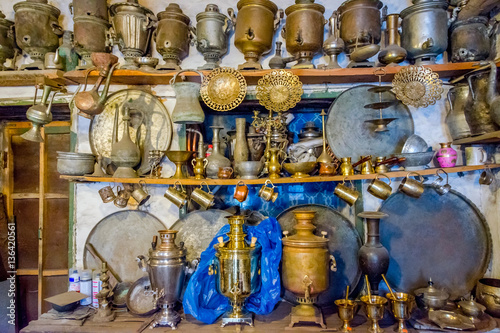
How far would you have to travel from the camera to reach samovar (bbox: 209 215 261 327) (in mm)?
2168

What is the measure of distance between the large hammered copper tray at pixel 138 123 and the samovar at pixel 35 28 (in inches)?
25.8

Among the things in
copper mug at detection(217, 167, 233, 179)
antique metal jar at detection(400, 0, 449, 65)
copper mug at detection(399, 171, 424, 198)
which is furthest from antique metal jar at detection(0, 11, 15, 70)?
copper mug at detection(399, 171, 424, 198)

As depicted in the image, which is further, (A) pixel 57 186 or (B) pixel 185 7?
(A) pixel 57 186

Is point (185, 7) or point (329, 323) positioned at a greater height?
point (185, 7)

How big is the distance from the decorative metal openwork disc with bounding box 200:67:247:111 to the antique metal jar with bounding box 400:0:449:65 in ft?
4.68

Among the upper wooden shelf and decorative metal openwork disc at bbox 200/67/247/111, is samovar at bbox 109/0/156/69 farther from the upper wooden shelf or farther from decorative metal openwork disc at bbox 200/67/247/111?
decorative metal openwork disc at bbox 200/67/247/111

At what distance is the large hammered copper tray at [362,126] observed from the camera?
2670 mm

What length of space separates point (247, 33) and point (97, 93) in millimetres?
1270

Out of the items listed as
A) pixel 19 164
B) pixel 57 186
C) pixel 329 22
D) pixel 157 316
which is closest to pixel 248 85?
pixel 329 22

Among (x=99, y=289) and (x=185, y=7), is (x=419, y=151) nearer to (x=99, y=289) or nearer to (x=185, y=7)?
(x=185, y=7)

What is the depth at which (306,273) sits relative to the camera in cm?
218

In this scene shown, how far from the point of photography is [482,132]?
2287mm

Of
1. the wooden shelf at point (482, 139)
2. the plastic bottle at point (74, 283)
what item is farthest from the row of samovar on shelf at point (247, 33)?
the plastic bottle at point (74, 283)

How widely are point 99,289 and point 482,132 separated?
10.4 feet
